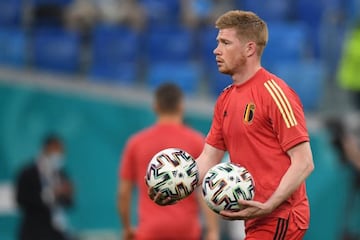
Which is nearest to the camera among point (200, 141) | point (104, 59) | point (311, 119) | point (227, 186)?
point (227, 186)

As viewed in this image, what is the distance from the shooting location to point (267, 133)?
6.55 metres

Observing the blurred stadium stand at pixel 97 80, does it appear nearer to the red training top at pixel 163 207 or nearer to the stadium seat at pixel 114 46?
the stadium seat at pixel 114 46

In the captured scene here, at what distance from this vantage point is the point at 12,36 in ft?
49.2

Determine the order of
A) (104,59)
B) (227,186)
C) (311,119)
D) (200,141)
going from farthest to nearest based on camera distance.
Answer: (104,59) < (311,119) < (200,141) < (227,186)

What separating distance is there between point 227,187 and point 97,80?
8.93 meters

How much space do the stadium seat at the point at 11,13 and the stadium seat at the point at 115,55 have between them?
1070mm

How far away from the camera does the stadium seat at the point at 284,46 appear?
47.1 feet

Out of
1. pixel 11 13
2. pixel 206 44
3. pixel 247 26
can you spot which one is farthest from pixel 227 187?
pixel 11 13

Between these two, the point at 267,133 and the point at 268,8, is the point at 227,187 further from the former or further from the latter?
the point at 268,8

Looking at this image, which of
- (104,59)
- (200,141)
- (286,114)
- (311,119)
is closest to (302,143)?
(286,114)

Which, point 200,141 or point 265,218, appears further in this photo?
point 200,141

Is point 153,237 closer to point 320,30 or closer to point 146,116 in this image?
point 146,116

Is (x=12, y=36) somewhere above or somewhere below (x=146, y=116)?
above

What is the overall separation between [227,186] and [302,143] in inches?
20.0
